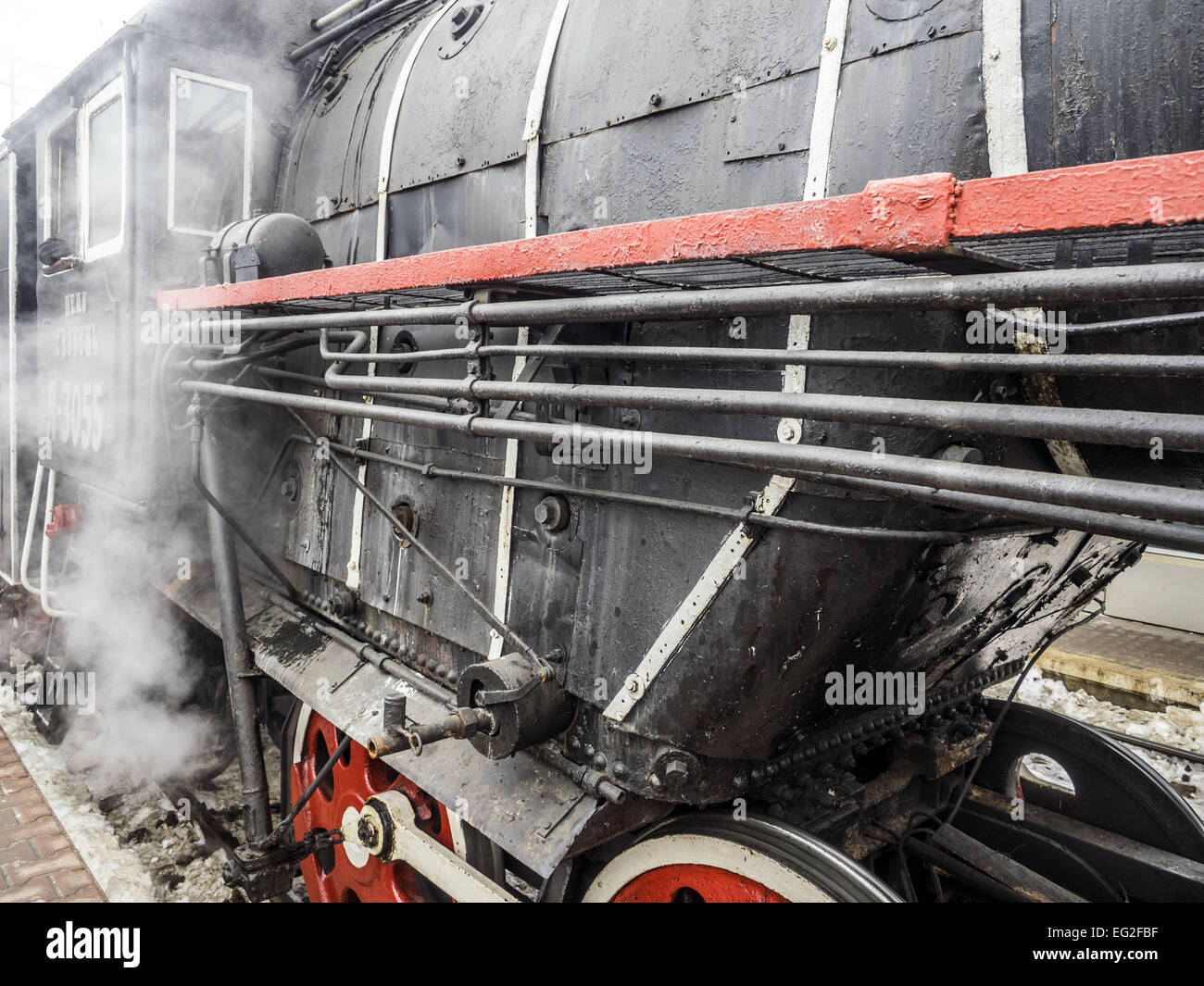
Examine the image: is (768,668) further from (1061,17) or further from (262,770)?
(262,770)

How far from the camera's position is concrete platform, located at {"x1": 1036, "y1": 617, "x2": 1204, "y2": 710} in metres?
6.23

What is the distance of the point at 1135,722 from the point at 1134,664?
0.68 meters

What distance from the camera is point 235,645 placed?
10.8ft

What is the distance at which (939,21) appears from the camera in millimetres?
1540

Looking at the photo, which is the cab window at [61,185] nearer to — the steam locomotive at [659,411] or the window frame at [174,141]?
the steam locomotive at [659,411]

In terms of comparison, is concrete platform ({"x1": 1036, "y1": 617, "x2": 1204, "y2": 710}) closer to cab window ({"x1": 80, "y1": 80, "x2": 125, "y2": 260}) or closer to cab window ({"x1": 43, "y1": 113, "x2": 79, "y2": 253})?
cab window ({"x1": 80, "y1": 80, "x2": 125, "y2": 260})

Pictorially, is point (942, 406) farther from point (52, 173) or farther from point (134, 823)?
point (52, 173)

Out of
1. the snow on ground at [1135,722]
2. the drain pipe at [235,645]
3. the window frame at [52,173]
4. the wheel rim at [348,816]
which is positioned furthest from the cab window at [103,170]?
the snow on ground at [1135,722]

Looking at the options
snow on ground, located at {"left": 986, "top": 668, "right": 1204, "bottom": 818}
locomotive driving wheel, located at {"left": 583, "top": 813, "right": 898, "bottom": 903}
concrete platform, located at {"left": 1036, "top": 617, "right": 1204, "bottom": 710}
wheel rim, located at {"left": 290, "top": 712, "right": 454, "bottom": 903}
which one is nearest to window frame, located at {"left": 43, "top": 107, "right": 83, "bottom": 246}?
wheel rim, located at {"left": 290, "top": 712, "right": 454, "bottom": 903}

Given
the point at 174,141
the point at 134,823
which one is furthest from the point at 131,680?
the point at 174,141

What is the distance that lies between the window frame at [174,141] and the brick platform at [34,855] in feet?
10.2

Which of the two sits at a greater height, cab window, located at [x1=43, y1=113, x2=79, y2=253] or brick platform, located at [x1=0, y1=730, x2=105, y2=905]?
cab window, located at [x1=43, y1=113, x2=79, y2=253]

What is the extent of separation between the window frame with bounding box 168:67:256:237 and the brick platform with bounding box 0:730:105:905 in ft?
10.2

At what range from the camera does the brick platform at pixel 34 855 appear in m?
3.70
